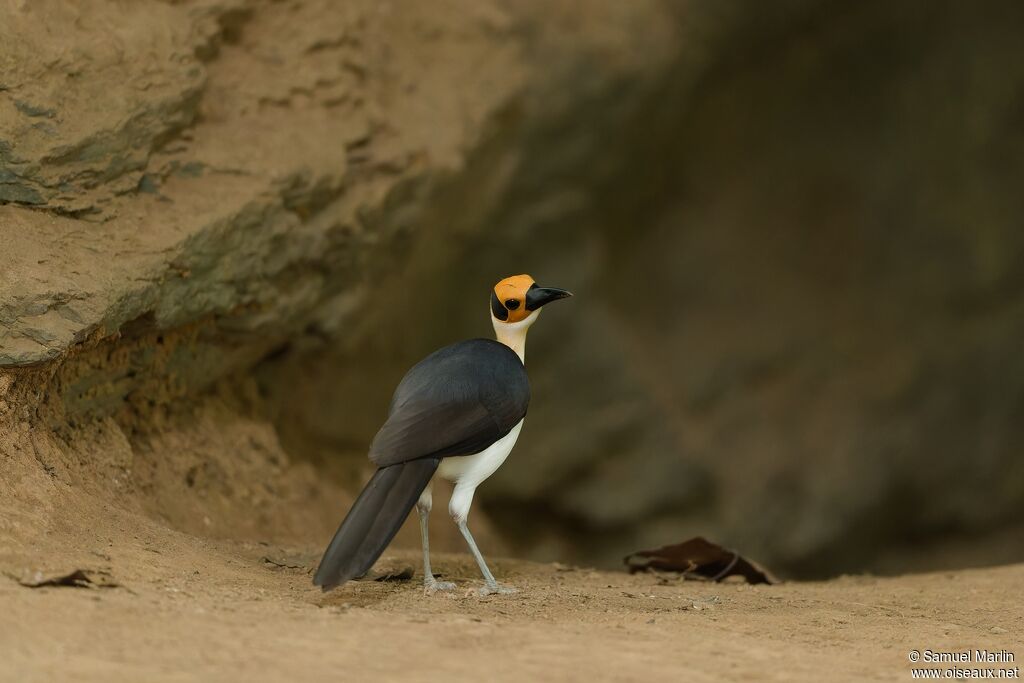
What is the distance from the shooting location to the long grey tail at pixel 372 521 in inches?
119

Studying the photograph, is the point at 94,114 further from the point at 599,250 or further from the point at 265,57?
the point at 599,250

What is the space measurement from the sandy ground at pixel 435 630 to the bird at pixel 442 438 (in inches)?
6.8

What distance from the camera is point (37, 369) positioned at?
12.1 ft

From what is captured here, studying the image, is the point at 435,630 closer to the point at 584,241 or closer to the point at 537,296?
the point at 537,296

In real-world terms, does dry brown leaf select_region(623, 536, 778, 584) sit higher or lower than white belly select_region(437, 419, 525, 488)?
lower

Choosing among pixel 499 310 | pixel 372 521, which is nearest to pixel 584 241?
pixel 499 310

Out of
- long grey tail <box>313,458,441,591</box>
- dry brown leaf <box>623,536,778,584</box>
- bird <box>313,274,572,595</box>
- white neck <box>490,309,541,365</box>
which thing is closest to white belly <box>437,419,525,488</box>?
bird <box>313,274,572,595</box>

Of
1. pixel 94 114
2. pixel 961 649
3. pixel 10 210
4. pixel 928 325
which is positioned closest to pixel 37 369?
Answer: pixel 10 210

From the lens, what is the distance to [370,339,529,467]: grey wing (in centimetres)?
341

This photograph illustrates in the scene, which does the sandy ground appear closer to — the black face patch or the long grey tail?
the long grey tail

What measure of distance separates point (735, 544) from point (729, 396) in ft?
3.18

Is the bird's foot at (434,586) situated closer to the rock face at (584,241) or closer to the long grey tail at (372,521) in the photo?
the long grey tail at (372,521)

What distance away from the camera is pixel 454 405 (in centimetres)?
355

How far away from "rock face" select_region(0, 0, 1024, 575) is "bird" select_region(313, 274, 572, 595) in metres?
1.18
